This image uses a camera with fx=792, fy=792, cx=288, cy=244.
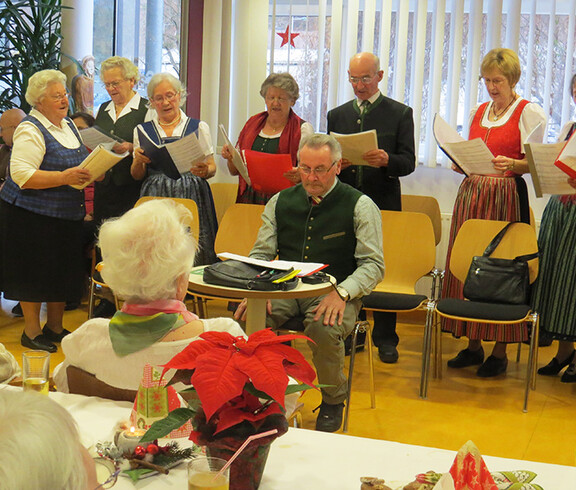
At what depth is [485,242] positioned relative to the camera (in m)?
4.57

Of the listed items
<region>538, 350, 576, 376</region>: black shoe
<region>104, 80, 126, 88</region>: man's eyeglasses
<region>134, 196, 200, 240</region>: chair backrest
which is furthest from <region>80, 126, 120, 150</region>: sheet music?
<region>538, 350, 576, 376</region>: black shoe

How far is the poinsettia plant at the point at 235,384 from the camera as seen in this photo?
4.35 feet

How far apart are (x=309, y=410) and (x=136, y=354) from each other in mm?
2073

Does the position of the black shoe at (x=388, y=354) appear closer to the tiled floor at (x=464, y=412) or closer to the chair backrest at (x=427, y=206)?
the tiled floor at (x=464, y=412)

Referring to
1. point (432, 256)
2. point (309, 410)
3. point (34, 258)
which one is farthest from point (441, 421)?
point (34, 258)

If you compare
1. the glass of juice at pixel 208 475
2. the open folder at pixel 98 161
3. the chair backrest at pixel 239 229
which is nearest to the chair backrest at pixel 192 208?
the chair backrest at pixel 239 229

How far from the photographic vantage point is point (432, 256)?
14.8 ft

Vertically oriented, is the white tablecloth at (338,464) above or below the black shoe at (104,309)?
above

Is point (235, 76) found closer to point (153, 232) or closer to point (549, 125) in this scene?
point (549, 125)

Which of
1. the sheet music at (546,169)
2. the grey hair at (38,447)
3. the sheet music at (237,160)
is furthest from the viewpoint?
the sheet music at (237,160)

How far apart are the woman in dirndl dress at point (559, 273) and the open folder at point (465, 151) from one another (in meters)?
0.42

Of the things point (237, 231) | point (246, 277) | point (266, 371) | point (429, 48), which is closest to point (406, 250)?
point (237, 231)

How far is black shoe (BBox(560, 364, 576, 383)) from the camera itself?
449 cm

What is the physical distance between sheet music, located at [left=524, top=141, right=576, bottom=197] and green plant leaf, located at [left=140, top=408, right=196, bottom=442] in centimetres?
307
